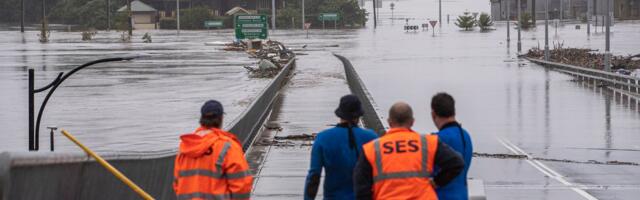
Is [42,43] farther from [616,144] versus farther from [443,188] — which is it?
[443,188]

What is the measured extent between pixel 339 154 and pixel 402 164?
1.10 m

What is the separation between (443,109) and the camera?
31.4 ft

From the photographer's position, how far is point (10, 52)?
265 ft

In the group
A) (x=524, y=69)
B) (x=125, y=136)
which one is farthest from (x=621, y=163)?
(x=524, y=69)

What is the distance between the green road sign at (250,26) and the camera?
2584 inches

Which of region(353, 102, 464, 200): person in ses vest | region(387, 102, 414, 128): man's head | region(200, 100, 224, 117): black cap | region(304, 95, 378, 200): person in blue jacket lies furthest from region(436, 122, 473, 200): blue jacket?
region(200, 100, 224, 117): black cap

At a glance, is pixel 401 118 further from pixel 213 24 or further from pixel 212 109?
pixel 213 24

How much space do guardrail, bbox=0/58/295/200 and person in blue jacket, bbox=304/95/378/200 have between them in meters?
2.26

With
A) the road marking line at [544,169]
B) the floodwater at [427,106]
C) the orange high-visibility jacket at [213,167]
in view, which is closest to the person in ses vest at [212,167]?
the orange high-visibility jacket at [213,167]

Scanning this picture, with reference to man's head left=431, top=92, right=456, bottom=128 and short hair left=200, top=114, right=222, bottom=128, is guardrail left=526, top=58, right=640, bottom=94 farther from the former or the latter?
short hair left=200, top=114, right=222, bottom=128

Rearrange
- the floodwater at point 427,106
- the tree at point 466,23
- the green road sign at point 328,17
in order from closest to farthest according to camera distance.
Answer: the floodwater at point 427,106, the tree at point 466,23, the green road sign at point 328,17

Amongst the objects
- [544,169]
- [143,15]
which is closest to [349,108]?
[544,169]

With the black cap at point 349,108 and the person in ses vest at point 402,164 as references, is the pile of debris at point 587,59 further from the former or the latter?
the person in ses vest at point 402,164

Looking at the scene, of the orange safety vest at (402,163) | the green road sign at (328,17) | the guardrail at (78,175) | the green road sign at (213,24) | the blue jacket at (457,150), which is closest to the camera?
the orange safety vest at (402,163)
